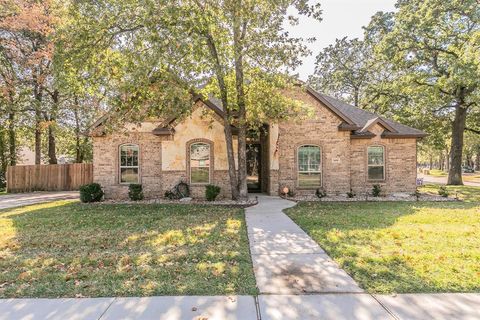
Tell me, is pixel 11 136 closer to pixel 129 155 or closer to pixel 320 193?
pixel 129 155

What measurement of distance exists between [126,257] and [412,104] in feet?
81.7

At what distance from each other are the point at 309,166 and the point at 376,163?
12.2 ft

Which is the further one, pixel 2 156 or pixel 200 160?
pixel 2 156

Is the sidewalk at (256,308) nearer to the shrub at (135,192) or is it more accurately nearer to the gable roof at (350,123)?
the gable roof at (350,123)

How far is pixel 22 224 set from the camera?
945cm

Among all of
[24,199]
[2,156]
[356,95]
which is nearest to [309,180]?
[24,199]

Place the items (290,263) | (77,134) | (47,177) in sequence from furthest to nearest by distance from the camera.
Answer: (77,134)
(47,177)
(290,263)

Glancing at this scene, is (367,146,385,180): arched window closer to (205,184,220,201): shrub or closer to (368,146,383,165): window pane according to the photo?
(368,146,383,165): window pane

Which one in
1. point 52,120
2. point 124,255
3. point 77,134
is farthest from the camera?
point 77,134

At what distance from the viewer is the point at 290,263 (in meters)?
5.57

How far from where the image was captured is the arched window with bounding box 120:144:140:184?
1509 cm

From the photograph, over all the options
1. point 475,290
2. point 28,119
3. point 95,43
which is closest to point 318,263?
point 475,290

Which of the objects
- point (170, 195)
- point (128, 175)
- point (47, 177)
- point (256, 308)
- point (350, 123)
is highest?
point (350, 123)

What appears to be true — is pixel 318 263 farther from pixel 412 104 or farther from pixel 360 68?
pixel 360 68
